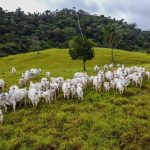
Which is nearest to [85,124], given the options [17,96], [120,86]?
[17,96]

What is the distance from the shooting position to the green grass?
2219 cm

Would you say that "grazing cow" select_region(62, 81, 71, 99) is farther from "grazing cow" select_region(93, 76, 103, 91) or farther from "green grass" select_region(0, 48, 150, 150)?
"grazing cow" select_region(93, 76, 103, 91)

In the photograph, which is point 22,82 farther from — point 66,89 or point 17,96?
point 17,96

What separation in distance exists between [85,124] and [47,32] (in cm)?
11871

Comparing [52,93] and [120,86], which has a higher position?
[120,86]

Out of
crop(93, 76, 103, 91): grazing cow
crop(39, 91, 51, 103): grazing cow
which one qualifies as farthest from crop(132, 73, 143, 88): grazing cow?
crop(39, 91, 51, 103): grazing cow

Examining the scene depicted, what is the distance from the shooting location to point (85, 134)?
2311 cm

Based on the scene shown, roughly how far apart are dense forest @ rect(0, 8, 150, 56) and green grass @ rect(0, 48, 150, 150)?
7267 centimetres

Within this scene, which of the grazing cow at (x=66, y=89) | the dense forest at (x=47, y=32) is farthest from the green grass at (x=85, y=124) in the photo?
the dense forest at (x=47, y=32)

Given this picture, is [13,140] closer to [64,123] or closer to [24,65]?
[64,123]

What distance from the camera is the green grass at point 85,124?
22.2 metres

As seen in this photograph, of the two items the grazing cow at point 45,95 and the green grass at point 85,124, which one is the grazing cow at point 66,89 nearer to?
the green grass at point 85,124

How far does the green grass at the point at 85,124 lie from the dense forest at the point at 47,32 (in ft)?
238

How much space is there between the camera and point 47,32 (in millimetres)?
141000
